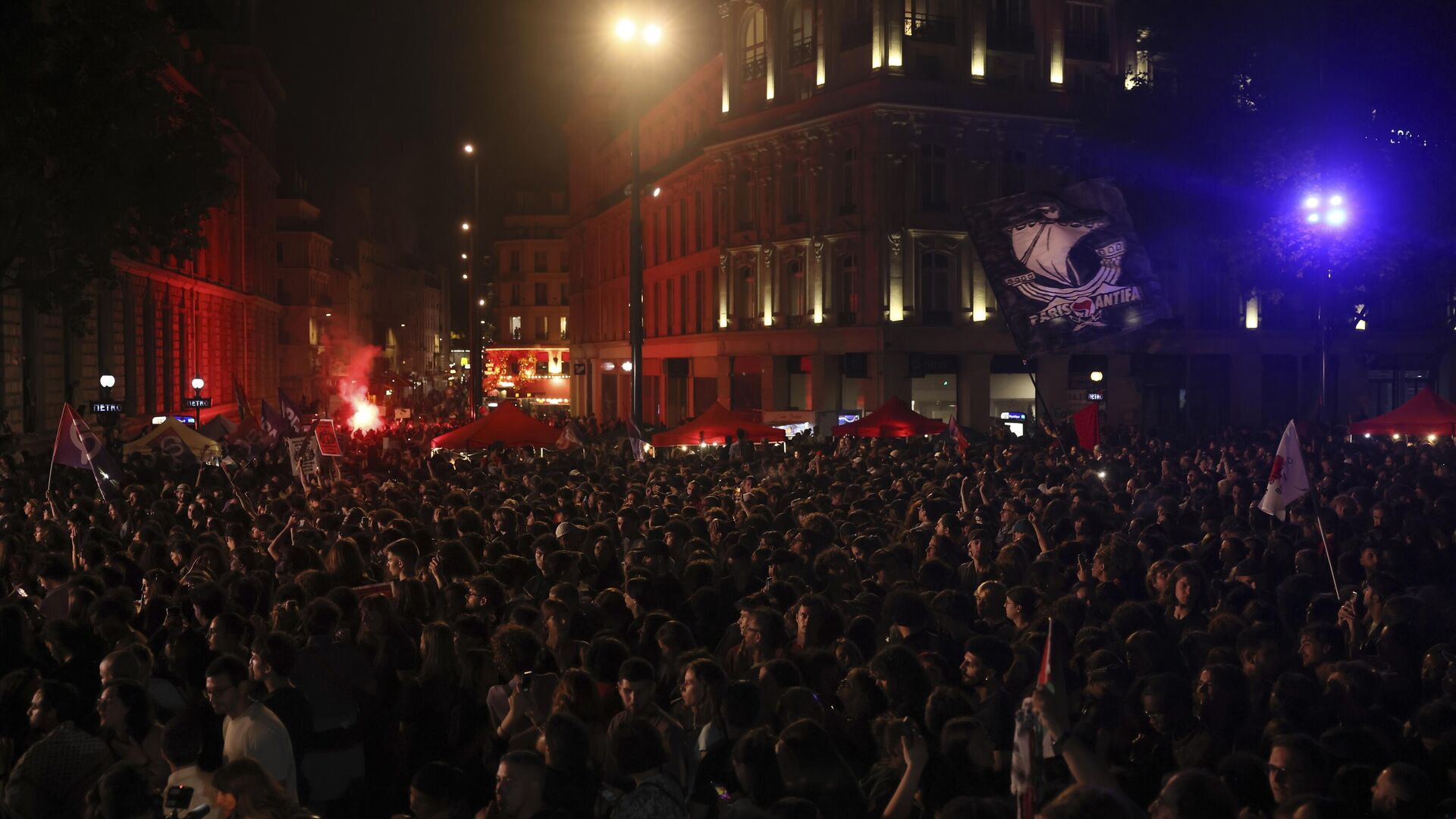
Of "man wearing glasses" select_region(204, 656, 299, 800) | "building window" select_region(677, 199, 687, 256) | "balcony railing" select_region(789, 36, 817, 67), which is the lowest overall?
"man wearing glasses" select_region(204, 656, 299, 800)

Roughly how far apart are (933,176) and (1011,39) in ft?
17.8

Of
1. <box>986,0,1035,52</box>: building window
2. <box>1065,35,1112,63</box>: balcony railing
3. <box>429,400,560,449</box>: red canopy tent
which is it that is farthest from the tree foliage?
<box>1065,35,1112,63</box>: balcony railing

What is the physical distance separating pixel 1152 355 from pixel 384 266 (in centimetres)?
10814

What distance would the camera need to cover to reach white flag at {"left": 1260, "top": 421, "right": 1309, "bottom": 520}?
13094 millimetres

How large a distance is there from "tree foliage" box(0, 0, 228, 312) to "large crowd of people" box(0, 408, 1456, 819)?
1210 centimetres

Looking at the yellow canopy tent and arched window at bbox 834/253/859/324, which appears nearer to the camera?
the yellow canopy tent

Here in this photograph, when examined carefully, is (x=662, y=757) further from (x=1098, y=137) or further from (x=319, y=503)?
(x=1098, y=137)

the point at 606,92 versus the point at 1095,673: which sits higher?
the point at 606,92

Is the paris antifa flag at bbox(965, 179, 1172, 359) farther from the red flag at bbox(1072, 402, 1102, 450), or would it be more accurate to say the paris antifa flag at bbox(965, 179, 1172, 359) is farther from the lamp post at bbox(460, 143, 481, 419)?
the lamp post at bbox(460, 143, 481, 419)

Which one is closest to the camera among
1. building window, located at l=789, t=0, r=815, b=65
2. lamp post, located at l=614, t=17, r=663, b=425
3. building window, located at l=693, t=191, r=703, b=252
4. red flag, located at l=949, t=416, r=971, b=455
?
lamp post, located at l=614, t=17, r=663, b=425

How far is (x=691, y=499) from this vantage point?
694 inches

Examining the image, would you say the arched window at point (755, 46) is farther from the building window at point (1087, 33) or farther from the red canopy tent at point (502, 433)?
the red canopy tent at point (502, 433)

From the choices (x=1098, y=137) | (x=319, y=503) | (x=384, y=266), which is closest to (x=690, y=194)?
(x=1098, y=137)

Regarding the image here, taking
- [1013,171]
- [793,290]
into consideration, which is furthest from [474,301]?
[1013,171]
